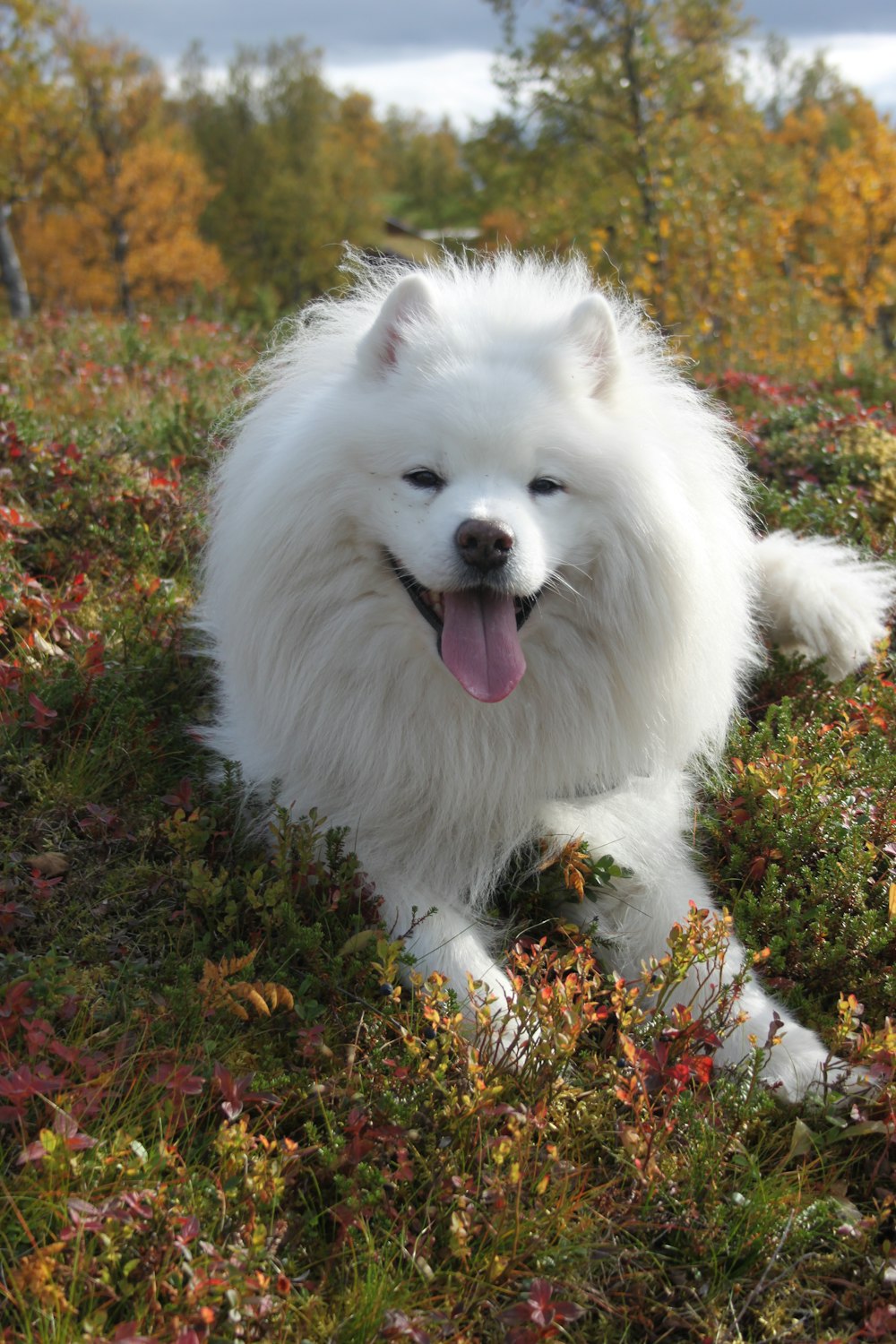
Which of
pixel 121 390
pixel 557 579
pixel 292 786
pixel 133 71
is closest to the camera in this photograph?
pixel 557 579

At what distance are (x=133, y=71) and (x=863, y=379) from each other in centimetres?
3852

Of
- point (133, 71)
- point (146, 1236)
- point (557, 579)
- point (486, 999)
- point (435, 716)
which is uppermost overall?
point (133, 71)

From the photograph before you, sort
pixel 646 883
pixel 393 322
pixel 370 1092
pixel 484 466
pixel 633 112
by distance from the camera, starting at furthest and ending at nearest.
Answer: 1. pixel 633 112
2. pixel 646 883
3. pixel 393 322
4. pixel 484 466
5. pixel 370 1092

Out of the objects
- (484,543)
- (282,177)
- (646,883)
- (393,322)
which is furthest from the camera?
(282,177)

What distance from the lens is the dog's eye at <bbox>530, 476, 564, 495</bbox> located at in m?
2.67

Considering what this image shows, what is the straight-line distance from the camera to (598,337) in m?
2.86

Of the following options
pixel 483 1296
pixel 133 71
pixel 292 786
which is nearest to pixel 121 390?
pixel 292 786

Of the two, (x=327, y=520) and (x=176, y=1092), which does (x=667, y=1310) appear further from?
(x=327, y=520)

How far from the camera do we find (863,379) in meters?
8.19

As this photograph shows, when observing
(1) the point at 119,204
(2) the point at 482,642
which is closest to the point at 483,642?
(2) the point at 482,642

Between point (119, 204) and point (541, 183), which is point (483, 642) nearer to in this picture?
point (541, 183)

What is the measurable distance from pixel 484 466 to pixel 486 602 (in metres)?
0.35

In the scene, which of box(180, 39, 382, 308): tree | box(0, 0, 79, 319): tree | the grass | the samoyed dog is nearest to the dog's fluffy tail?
the grass

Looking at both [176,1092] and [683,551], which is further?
[683,551]
